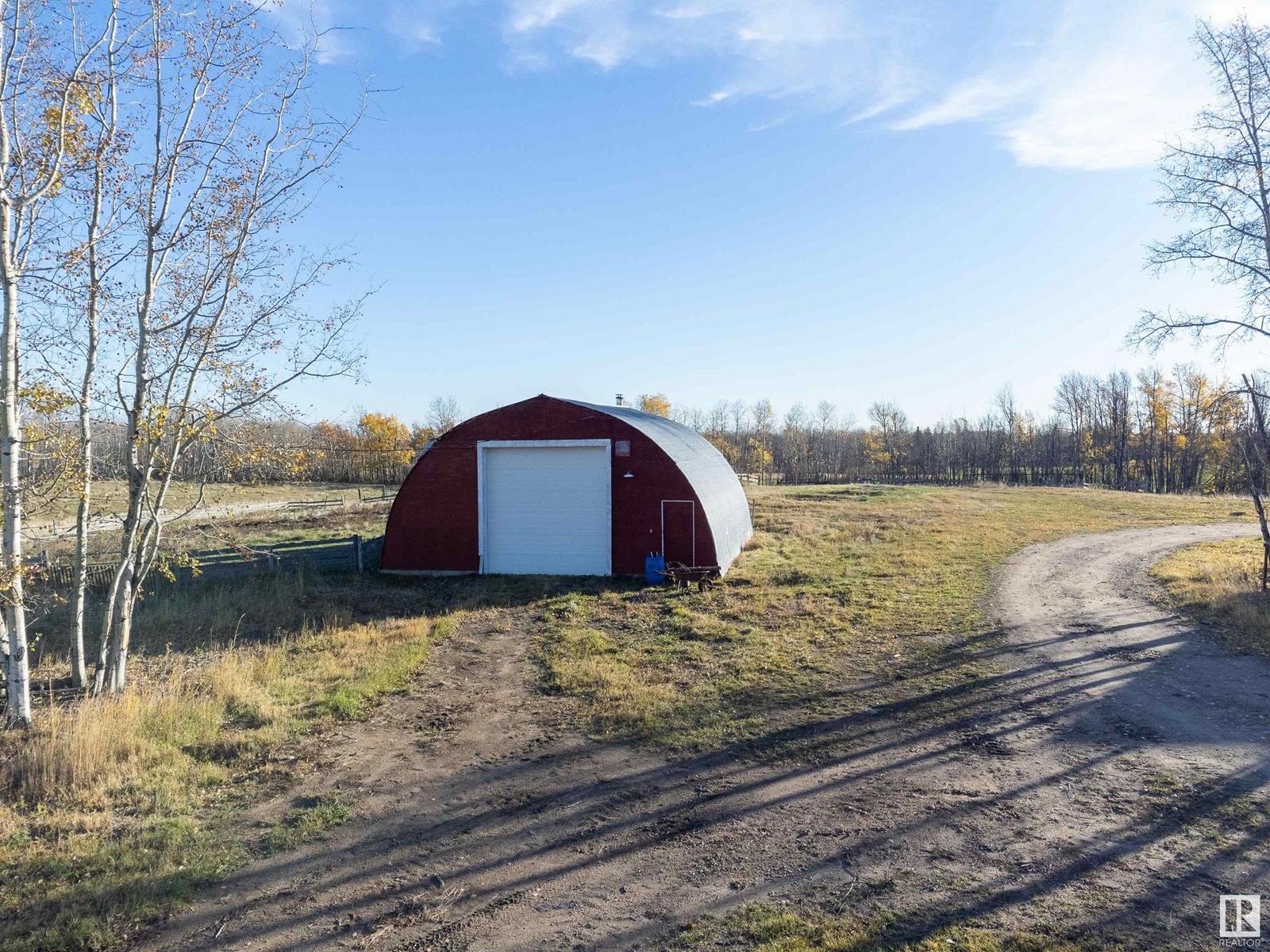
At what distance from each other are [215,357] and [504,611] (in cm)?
696

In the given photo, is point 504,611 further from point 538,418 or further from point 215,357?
point 215,357

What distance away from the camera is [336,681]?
9.58m

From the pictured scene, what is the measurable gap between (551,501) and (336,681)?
8349 mm

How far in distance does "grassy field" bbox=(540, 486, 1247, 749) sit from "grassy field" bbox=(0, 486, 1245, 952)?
0.05 metres

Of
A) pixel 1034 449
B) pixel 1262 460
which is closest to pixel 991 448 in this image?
pixel 1034 449

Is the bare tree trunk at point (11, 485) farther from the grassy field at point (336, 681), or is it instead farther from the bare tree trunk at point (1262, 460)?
the bare tree trunk at point (1262, 460)

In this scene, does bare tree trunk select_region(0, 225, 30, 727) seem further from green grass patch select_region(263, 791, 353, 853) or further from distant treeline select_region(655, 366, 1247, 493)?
distant treeline select_region(655, 366, 1247, 493)

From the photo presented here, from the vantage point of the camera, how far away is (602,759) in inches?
281

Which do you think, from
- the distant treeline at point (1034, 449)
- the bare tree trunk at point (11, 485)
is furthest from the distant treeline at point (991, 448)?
the bare tree trunk at point (11, 485)

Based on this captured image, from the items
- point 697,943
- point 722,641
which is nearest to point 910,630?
point 722,641

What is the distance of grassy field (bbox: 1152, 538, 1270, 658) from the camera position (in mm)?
11312

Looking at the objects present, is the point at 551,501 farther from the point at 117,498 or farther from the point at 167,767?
the point at 167,767

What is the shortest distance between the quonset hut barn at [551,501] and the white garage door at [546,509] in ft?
0.06

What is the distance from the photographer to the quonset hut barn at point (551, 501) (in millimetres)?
16750
